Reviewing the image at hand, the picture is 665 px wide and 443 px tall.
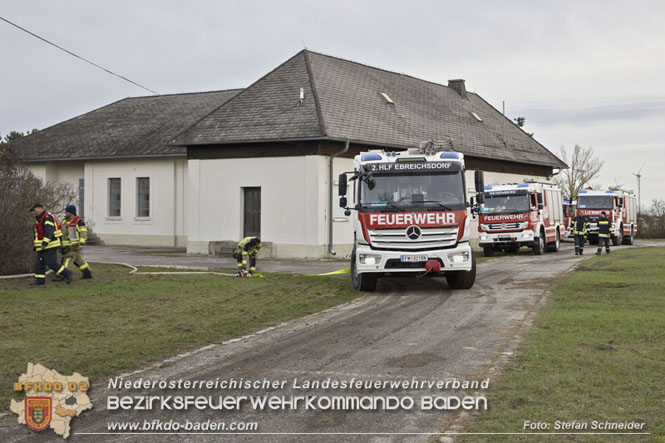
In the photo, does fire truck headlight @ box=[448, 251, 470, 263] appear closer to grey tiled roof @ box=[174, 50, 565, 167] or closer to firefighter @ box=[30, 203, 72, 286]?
firefighter @ box=[30, 203, 72, 286]

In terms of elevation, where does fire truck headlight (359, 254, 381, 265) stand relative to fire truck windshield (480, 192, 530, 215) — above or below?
below

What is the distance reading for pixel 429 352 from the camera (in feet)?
29.5

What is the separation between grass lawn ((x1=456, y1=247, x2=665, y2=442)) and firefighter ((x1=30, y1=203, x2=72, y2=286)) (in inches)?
410

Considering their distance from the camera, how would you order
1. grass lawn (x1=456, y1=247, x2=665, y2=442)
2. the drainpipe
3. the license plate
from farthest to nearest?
the drainpipe
the license plate
grass lawn (x1=456, y1=247, x2=665, y2=442)

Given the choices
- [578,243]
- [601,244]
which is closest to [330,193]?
[578,243]


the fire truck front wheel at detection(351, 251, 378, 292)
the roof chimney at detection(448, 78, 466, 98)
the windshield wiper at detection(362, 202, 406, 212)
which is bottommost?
the fire truck front wheel at detection(351, 251, 378, 292)

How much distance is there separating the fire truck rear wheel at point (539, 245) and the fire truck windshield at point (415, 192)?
14402 mm

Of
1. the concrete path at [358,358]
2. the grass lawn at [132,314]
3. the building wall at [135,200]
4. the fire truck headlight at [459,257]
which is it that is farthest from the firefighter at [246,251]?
the building wall at [135,200]

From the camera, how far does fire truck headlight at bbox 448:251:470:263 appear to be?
15273 mm

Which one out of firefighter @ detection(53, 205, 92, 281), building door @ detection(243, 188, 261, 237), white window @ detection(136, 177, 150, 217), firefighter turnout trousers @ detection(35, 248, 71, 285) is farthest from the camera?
white window @ detection(136, 177, 150, 217)

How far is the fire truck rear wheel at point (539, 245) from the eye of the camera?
1145 inches

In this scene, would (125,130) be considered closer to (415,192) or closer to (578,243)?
(578,243)

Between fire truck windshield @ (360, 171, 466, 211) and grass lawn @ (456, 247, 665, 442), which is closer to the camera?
grass lawn @ (456, 247, 665, 442)

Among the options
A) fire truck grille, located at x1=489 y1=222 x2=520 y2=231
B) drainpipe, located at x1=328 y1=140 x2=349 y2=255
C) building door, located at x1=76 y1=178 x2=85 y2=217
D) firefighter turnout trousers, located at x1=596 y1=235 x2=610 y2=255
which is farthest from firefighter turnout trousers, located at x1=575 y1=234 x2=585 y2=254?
building door, located at x1=76 y1=178 x2=85 y2=217
